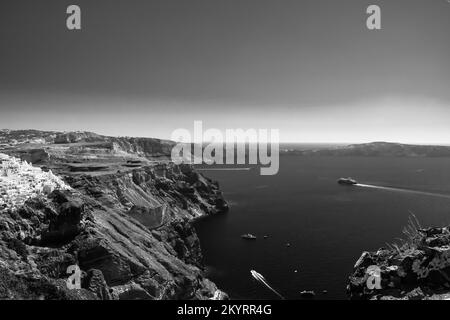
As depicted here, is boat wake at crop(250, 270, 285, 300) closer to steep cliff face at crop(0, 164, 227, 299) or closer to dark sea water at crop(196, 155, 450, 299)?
dark sea water at crop(196, 155, 450, 299)

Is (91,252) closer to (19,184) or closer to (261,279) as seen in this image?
(19,184)

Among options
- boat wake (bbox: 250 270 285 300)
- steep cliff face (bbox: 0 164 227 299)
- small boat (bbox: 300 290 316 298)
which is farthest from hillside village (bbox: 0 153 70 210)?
small boat (bbox: 300 290 316 298)

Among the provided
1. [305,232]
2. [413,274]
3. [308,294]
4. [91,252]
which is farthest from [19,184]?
[305,232]

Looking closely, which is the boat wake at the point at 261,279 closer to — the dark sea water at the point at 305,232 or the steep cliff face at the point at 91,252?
the dark sea water at the point at 305,232
